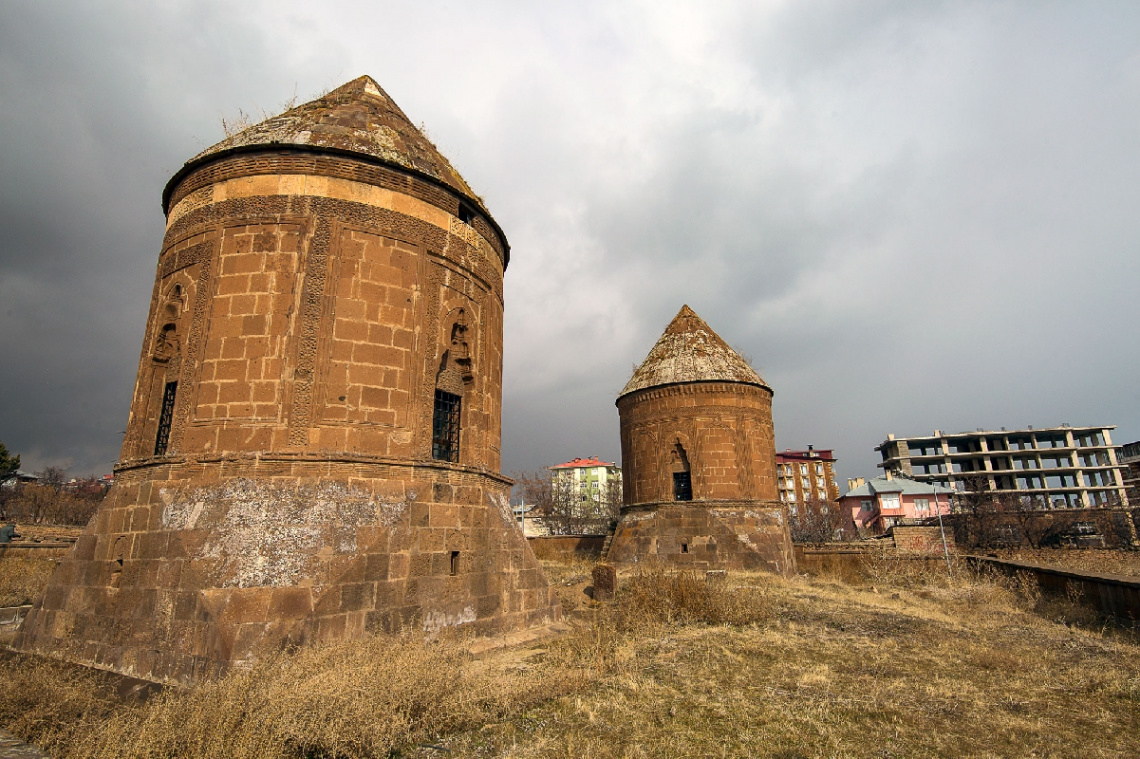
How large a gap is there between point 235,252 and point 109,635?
17.3 feet

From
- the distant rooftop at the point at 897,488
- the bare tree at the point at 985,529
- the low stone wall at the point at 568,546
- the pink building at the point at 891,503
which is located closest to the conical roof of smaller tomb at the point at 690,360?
the low stone wall at the point at 568,546

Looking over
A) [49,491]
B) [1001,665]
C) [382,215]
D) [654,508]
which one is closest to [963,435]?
[654,508]

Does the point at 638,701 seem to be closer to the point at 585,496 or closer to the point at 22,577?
the point at 22,577

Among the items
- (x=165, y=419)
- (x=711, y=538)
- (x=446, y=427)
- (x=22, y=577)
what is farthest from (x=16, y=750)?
(x=711, y=538)

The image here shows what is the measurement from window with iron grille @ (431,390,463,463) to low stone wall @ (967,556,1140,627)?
11.7m

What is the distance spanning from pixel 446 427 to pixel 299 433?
2.44 m

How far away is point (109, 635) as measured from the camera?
721 cm

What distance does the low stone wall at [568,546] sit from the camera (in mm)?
26227

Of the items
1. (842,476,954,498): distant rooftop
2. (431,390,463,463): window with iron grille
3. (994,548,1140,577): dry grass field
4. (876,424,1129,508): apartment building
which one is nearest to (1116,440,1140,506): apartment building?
(876,424,1129,508): apartment building

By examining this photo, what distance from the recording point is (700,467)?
1961cm

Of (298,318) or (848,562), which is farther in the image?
(848,562)

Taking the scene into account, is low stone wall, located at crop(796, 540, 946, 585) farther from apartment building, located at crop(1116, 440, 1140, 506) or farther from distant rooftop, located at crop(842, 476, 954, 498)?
apartment building, located at crop(1116, 440, 1140, 506)

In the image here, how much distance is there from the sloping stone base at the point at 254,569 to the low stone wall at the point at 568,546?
17856 mm

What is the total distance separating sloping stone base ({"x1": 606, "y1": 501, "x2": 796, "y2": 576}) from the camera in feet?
60.2
